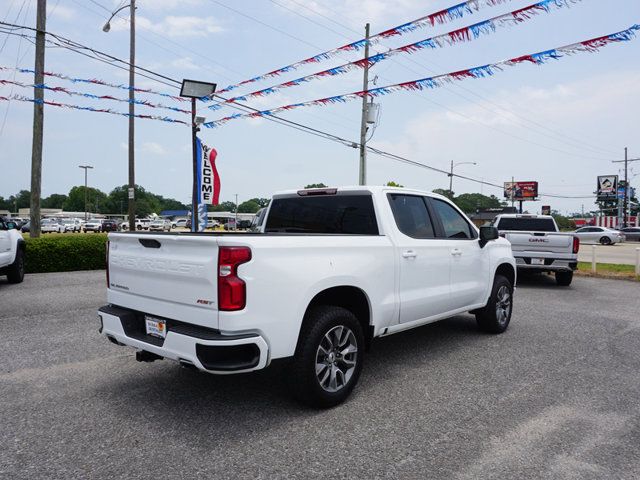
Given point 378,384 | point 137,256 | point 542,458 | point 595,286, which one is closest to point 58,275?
point 137,256

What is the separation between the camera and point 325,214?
16.4 ft

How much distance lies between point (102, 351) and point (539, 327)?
5.91 meters

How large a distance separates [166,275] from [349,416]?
1768mm

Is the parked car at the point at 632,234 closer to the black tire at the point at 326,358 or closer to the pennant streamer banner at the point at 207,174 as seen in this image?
the pennant streamer banner at the point at 207,174

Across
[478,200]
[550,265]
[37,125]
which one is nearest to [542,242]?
[550,265]

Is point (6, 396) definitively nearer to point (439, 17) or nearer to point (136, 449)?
point (136, 449)

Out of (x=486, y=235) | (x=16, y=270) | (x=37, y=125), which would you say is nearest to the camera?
(x=486, y=235)

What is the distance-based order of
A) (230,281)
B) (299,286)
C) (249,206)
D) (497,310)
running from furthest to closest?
(249,206) → (497,310) → (299,286) → (230,281)

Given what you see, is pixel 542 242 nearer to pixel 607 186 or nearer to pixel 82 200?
pixel 607 186

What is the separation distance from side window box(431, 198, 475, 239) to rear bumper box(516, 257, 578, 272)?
6700mm

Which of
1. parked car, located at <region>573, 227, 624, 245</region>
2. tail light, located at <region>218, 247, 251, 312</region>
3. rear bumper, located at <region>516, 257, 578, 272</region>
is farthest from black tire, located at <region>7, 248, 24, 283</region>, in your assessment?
parked car, located at <region>573, 227, 624, 245</region>

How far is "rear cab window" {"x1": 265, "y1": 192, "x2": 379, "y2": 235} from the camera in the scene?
4730 mm

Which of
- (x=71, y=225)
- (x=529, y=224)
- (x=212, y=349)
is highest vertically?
(x=529, y=224)

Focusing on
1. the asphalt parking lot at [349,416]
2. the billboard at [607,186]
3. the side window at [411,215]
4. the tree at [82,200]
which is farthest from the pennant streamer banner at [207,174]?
the tree at [82,200]
